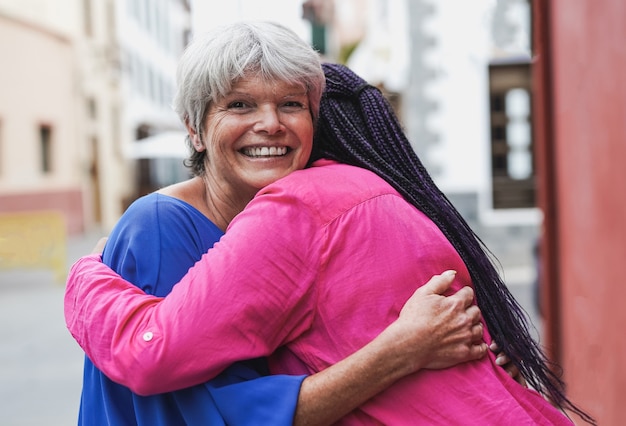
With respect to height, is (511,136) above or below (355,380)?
above

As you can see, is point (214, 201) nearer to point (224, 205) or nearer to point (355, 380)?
point (224, 205)

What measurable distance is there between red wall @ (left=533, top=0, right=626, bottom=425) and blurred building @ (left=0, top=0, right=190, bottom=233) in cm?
984

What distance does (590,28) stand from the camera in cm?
425

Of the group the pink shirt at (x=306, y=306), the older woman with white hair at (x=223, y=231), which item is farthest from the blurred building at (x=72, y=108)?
the pink shirt at (x=306, y=306)

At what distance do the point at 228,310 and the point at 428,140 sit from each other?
38.5 ft

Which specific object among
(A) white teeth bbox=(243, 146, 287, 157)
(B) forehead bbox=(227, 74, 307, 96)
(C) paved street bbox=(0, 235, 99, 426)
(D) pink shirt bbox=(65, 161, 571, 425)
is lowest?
(C) paved street bbox=(0, 235, 99, 426)

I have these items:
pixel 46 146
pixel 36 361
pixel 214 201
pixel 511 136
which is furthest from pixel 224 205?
pixel 46 146

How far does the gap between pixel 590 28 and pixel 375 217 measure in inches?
115

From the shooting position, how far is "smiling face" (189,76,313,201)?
6.17 feet

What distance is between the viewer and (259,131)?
6.29 ft

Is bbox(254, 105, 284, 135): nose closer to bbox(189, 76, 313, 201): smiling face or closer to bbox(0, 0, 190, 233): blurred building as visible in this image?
bbox(189, 76, 313, 201): smiling face

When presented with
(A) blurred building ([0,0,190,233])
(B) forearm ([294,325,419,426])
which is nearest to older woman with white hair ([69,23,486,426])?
(B) forearm ([294,325,419,426])

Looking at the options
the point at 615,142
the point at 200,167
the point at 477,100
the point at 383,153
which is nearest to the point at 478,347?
the point at 383,153

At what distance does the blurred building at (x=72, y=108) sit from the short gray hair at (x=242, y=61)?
41.3 feet
